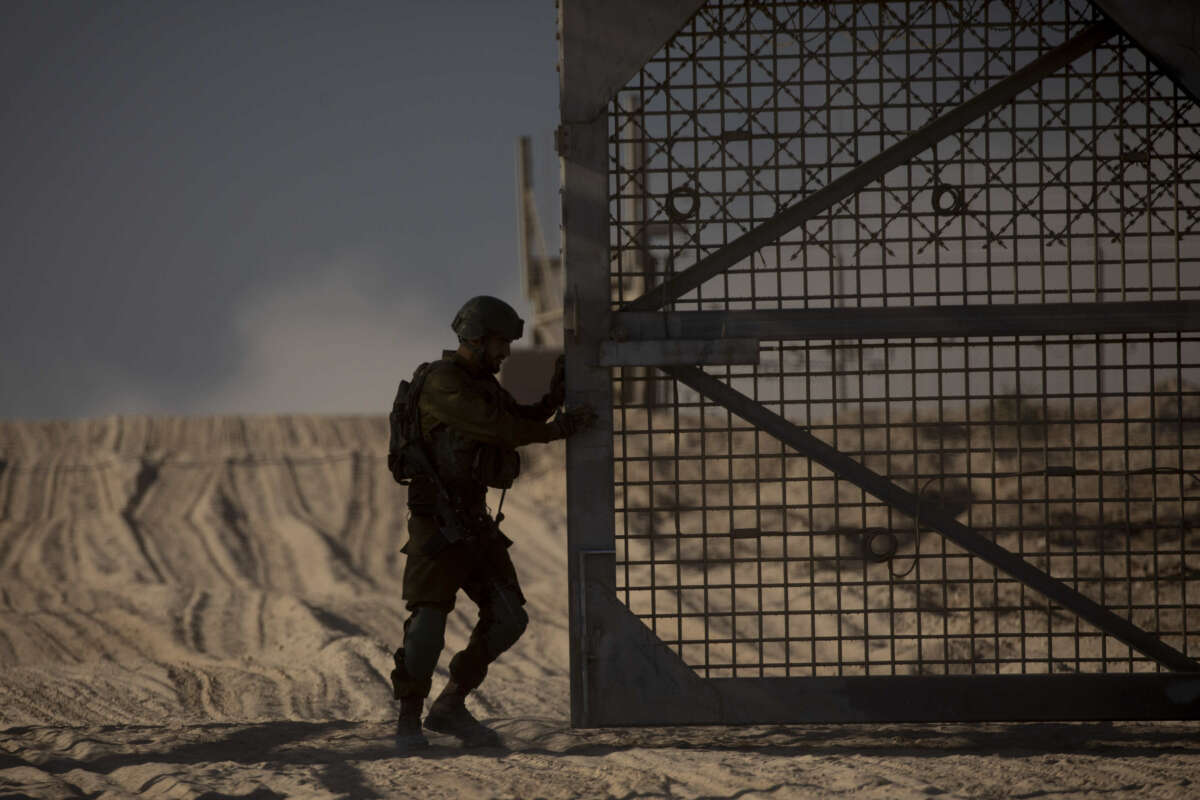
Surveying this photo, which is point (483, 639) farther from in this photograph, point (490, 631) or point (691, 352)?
point (691, 352)

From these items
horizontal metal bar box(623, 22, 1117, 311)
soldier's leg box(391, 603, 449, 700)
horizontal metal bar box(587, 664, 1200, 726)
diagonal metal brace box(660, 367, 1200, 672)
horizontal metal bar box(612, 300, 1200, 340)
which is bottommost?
horizontal metal bar box(587, 664, 1200, 726)

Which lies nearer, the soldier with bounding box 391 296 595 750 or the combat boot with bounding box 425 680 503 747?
the soldier with bounding box 391 296 595 750

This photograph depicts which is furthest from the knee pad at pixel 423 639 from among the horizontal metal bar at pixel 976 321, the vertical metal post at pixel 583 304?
the horizontal metal bar at pixel 976 321

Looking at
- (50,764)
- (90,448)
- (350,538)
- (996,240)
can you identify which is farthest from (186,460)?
(996,240)

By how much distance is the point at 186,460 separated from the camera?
21828mm

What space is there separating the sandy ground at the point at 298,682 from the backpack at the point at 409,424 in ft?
3.66

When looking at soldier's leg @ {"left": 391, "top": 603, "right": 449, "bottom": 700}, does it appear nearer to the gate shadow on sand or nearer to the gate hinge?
the gate shadow on sand

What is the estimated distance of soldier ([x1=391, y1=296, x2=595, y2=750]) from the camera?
4.76m

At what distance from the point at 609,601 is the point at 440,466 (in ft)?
2.81

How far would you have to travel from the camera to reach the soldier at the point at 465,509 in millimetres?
4762

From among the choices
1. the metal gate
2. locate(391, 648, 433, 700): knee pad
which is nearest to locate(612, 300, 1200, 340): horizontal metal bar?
the metal gate

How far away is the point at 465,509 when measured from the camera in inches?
189

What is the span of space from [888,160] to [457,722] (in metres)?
2.84

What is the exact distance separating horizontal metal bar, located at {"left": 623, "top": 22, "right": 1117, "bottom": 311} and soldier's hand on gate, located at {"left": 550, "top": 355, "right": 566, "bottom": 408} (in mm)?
403
